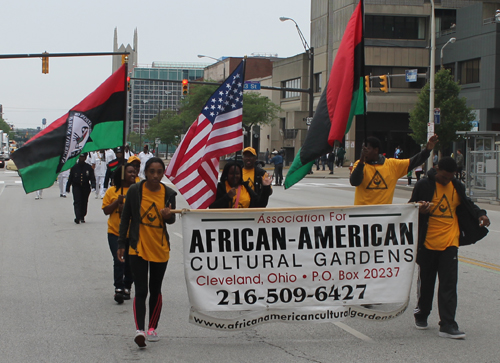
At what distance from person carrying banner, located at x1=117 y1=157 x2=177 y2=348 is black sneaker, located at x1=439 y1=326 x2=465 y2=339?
265 centimetres

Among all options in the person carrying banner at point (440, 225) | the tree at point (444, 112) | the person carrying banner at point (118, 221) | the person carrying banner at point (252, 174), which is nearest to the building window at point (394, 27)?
the tree at point (444, 112)

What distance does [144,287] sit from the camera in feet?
19.3

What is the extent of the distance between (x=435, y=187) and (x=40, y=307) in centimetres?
456

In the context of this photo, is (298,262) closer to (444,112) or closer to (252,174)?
(252,174)

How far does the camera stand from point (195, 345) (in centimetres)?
605

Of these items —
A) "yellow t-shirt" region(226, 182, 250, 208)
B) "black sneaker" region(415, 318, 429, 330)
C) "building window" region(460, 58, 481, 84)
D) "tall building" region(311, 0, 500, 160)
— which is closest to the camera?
"black sneaker" region(415, 318, 429, 330)

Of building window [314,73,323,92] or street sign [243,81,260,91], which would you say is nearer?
street sign [243,81,260,91]

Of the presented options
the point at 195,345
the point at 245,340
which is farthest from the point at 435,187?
the point at 195,345

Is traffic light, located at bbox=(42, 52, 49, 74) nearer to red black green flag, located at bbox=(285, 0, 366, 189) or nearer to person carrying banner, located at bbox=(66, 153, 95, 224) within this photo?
person carrying banner, located at bbox=(66, 153, 95, 224)

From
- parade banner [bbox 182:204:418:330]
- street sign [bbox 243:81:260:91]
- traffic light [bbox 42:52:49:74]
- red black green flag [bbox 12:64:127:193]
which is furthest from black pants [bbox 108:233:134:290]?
street sign [bbox 243:81:260:91]

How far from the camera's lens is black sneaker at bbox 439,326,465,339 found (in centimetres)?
617

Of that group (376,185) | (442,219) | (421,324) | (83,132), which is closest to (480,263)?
(376,185)

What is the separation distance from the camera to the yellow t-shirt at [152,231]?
19.5ft

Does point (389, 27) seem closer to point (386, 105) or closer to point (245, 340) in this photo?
point (386, 105)
